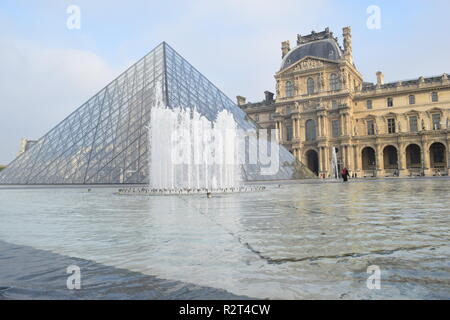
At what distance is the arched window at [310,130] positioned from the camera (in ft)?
159

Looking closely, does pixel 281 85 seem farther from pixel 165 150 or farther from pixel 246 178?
pixel 165 150

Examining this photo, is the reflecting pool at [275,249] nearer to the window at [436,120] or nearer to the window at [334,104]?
the window at [334,104]

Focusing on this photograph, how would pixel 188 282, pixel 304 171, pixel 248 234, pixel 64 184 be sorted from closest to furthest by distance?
pixel 188 282 < pixel 248 234 < pixel 64 184 < pixel 304 171

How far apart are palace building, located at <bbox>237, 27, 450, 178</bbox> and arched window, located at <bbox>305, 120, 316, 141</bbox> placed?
13 cm

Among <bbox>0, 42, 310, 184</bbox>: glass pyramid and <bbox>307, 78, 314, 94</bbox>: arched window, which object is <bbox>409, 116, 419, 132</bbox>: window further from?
<bbox>0, 42, 310, 184</bbox>: glass pyramid

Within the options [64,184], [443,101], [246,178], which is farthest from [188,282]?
[443,101]

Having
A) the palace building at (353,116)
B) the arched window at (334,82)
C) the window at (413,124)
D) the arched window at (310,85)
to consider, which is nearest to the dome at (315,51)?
the palace building at (353,116)

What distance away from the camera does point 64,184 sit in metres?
20.1

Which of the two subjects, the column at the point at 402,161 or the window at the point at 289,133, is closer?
the column at the point at 402,161

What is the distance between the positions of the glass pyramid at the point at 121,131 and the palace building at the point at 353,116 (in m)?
21.0

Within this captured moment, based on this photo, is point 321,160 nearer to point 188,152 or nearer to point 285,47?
point 285,47

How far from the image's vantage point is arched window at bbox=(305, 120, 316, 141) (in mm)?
48325

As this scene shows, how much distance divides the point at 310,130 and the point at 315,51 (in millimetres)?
10533
